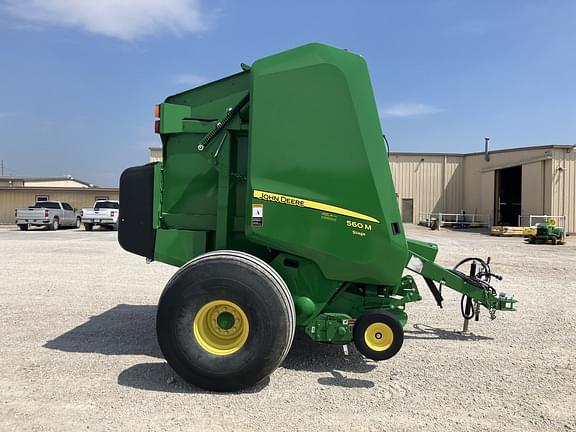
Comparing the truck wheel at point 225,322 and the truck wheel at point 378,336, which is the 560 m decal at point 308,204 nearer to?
the truck wheel at point 225,322

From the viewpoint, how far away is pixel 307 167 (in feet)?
12.9

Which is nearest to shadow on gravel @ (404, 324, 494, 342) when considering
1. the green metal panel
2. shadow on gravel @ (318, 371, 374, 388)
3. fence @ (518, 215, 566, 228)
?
shadow on gravel @ (318, 371, 374, 388)

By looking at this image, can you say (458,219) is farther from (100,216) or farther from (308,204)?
(308,204)

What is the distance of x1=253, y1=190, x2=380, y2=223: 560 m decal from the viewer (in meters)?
3.87

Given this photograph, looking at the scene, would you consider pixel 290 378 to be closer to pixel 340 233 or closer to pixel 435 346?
pixel 340 233

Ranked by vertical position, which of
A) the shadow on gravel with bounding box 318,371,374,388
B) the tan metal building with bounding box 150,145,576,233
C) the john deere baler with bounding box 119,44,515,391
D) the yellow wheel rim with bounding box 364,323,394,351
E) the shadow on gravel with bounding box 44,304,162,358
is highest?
the tan metal building with bounding box 150,145,576,233

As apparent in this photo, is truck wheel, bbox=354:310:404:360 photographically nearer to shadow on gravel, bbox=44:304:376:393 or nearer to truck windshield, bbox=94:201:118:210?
shadow on gravel, bbox=44:304:376:393

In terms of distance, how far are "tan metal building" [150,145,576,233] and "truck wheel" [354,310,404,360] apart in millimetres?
24642

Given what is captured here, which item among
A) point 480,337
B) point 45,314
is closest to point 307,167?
point 480,337

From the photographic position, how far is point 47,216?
26094mm

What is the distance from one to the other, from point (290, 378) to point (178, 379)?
0.94 metres

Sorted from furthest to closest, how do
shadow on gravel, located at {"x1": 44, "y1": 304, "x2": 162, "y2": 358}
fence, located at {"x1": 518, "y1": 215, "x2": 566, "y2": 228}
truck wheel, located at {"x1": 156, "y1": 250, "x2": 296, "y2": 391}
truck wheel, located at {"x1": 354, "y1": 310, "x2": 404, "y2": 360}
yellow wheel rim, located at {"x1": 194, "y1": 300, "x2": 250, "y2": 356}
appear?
fence, located at {"x1": 518, "y1": 215, "x2": 566, "y2": 228} < shadow on gravel, located at {"x1": 44, "y1": 304, "x2": 162, "y2": 358} < truck wheel, located at {"x1": 354, "y1": 310, "x2": 404, "y2": 360} < yellow wheel rim, located at {"x1": 194, "y1": 300, "x2": 250, "y2": 356} < truck wheel, located at {"x1": 156, "y1": 250, "x2": 296, "y2": 391}

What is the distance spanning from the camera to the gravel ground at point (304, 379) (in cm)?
326

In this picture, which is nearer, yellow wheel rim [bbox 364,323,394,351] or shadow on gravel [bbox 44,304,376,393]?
shadow on gravel [bbox 44,304,376,393]
